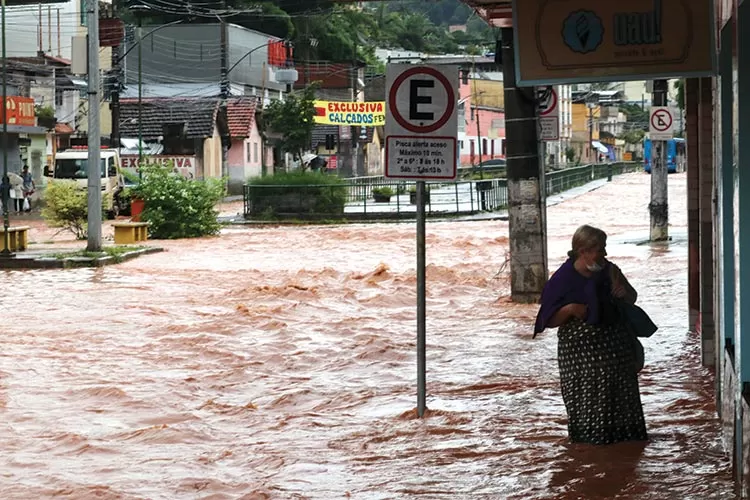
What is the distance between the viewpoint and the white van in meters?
47.7

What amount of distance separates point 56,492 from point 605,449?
360 cm

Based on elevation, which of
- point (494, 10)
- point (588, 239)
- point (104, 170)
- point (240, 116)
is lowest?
point (588, 239)

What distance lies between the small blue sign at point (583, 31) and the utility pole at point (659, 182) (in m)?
18.5

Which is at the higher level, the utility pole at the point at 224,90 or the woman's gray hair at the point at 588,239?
the utility pole at the point at 224,90

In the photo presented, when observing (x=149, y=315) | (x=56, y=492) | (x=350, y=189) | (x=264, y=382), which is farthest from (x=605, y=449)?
(x=350, y=189)

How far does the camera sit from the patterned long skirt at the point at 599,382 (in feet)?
29.7

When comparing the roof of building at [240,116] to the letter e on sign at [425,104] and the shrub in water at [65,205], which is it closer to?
the shrub in water at [65,205]

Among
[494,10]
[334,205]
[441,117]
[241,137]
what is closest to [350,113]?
[241,137]

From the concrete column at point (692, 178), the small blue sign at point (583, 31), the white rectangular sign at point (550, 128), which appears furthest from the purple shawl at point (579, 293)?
the white rectangular sign at point (550, 128)

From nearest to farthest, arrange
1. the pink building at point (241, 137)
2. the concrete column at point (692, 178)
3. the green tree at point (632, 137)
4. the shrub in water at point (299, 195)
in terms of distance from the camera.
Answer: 1. the concrete column at point (692, 178)
2. the shrub in water at point (299, 195)
3. the pink building at point (241, 137)
4. the green tree at point (632, 137)

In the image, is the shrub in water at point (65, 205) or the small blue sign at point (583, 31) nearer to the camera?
the small blue sign at point (583, 31)

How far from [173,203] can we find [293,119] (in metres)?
38.1

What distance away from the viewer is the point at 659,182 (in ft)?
95.9

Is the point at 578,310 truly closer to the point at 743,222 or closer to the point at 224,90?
the point at 743,222
